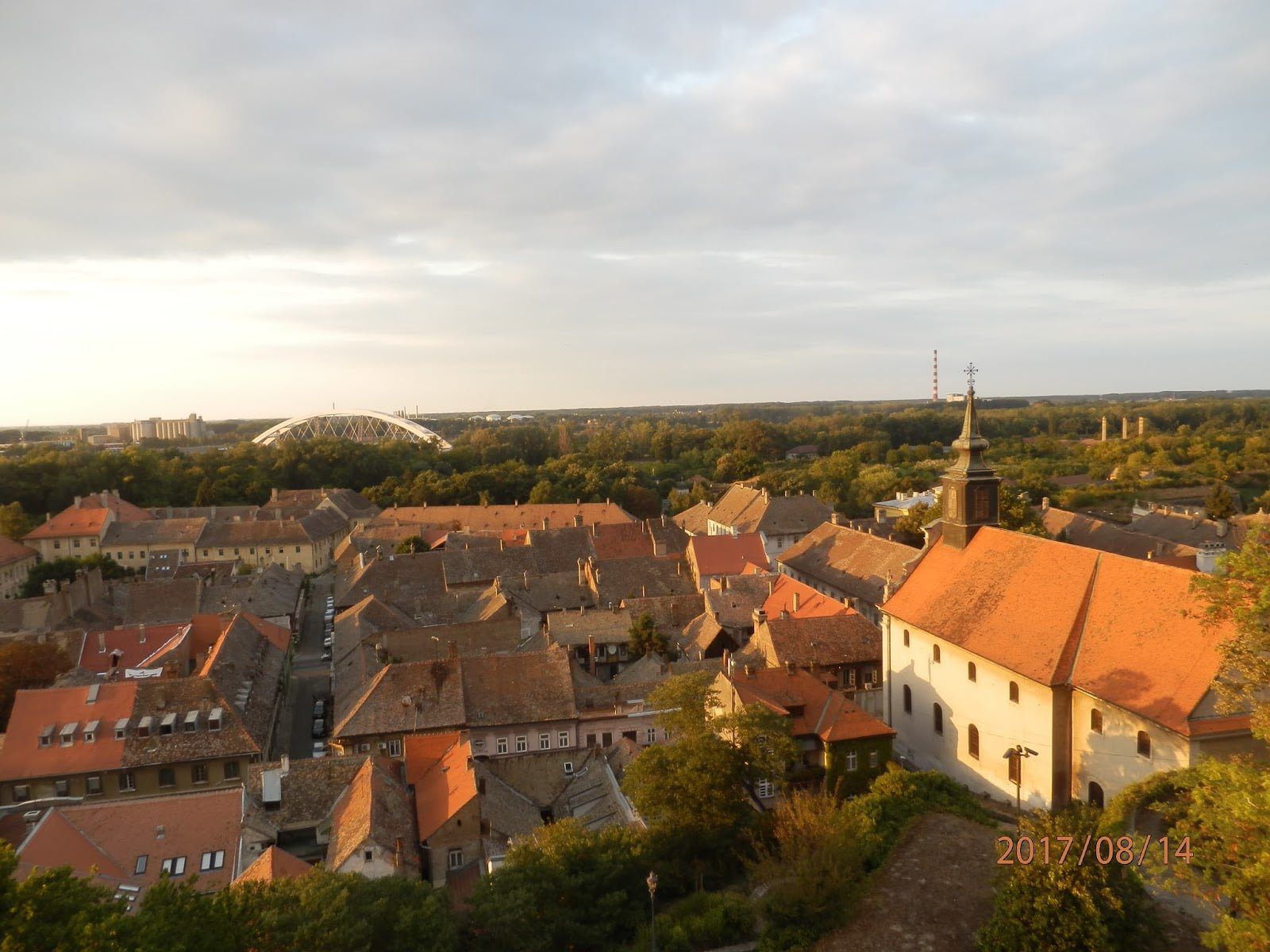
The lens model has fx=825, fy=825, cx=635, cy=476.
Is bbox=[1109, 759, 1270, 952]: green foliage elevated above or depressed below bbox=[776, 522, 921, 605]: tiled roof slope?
above

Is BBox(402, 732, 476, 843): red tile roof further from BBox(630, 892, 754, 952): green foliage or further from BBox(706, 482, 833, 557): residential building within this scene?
BBox(706, 482, 833, 557): residential building

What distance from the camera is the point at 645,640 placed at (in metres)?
41.8

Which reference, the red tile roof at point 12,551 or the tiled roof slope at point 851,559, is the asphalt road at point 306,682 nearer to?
the red tile roof at point 12,551

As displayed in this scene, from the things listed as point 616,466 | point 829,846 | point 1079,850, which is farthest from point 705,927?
point 616,466

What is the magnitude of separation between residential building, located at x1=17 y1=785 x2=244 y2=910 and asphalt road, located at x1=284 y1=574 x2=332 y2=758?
12.3 meters

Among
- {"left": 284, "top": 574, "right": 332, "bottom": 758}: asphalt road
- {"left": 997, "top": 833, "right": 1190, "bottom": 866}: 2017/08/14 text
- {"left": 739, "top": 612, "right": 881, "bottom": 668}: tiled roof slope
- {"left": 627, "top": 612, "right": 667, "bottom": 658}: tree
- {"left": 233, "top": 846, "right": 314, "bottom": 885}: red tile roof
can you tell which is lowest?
{"left": 284, "top": 574, "right": 332, "bottom": 758}: asphalt road

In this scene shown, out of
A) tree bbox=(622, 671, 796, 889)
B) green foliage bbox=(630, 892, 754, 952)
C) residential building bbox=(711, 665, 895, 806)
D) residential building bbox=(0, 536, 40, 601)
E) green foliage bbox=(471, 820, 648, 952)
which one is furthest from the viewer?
residential building bbox=(0, 536, 40, 601)

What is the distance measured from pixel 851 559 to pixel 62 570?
60.1 meters

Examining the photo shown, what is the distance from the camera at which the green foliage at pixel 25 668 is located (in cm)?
3774

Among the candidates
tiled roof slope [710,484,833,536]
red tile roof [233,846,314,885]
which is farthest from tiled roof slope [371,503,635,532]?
red tile roof [233,846,314,885]

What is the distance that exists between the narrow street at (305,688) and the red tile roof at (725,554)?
2502cm

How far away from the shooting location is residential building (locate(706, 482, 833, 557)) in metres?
73.9

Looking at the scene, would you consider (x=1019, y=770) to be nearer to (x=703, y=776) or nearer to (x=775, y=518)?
(x=703, y=776)

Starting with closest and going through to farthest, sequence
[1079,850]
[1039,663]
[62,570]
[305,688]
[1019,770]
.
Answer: [1079,850]
[1039,663]
[1019,770]
[305,688]
[62,570]
